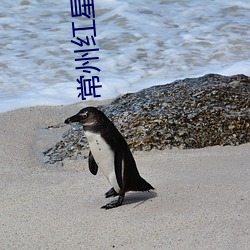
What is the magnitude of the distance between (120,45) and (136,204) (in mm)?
5481

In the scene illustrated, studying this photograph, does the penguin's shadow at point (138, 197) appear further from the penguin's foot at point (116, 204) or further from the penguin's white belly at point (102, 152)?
the penguin's white belly at point (102, 152)

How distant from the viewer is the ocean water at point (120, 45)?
7.57 meters

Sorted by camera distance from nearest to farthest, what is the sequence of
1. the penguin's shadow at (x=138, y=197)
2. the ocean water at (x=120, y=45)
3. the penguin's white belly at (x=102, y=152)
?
the penguin's white belly at (x=102, y=152) → the penguin's shadow at (x=138, y=197) → the ocean water at (x=120, y=45)

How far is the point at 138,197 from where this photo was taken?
402 cm

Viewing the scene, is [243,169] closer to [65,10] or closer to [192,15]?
[192,15]

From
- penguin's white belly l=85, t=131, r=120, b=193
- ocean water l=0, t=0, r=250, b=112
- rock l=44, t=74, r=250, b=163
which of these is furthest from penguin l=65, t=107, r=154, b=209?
ocean water l=0, t=0, r=250, b=112

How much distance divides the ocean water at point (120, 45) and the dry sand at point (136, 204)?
2094mm

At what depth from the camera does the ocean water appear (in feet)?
24.8

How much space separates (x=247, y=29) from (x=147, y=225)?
6.41 m

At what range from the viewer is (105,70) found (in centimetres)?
819

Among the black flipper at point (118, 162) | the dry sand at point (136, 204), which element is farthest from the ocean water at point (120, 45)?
the black flipper at point (118, 162)

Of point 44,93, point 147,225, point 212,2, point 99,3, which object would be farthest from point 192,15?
point 147,225

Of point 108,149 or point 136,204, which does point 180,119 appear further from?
point 108,149

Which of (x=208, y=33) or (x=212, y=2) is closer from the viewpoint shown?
(x=208, y=33)
